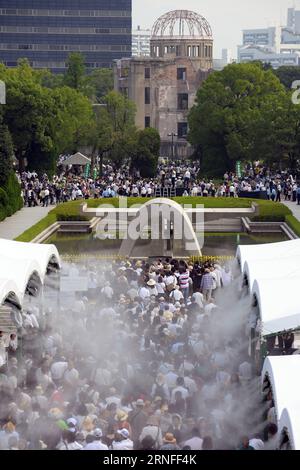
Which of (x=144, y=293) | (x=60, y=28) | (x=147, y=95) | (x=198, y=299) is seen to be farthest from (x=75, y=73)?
(x=60, y=28)

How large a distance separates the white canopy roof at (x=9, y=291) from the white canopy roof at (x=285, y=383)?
577 cm

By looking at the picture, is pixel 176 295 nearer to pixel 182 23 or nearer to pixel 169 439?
pixel 169 439

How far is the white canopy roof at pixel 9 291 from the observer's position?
861 inches

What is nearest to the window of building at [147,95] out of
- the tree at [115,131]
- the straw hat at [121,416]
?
the tree at [115,131]

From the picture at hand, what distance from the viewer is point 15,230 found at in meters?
44.0

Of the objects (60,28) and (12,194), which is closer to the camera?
(12,194)

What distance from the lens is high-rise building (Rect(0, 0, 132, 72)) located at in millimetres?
166250

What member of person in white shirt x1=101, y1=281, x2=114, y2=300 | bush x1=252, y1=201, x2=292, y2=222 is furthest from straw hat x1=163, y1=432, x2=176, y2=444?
bush x1=252, y1=201, x2=292, y2=222

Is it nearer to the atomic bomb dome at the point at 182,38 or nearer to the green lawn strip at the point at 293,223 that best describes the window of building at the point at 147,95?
the atomic bomb dome at the point at 182,38

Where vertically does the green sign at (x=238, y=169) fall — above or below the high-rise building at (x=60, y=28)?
below

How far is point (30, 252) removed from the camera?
90.7 ft

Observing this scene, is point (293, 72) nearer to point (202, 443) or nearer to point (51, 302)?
point (51, 302)

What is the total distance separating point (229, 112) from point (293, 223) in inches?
1040

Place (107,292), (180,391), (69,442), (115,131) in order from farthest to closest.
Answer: (115,131)
(107,292)
(180,391)
(69,442)
